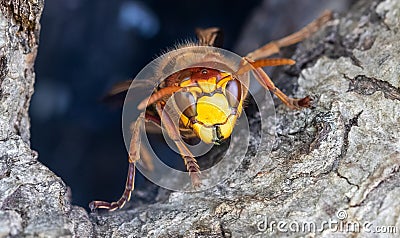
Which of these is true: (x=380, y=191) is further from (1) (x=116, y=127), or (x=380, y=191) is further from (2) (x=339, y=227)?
(1) (x=116, y=127)

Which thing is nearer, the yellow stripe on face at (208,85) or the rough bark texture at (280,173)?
the rough bark texture at (280,173)

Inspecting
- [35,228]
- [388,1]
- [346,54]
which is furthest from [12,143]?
[388,1]

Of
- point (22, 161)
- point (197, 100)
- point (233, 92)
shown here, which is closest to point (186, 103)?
point (197, 100)

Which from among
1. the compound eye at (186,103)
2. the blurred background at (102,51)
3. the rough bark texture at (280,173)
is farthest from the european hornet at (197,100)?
the blurred background at (102,51)

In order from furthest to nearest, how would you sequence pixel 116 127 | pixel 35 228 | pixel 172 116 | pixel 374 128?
pixel 116 127 < pixel 172 116 < pixel 374 128 < pixel 35 228

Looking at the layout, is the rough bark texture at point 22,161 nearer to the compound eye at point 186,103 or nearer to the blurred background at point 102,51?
the compound eye at point 186,103

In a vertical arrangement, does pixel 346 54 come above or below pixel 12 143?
above

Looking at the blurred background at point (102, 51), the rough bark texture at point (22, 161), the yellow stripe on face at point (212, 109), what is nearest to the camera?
the rough bark texture at point (22, 161)
